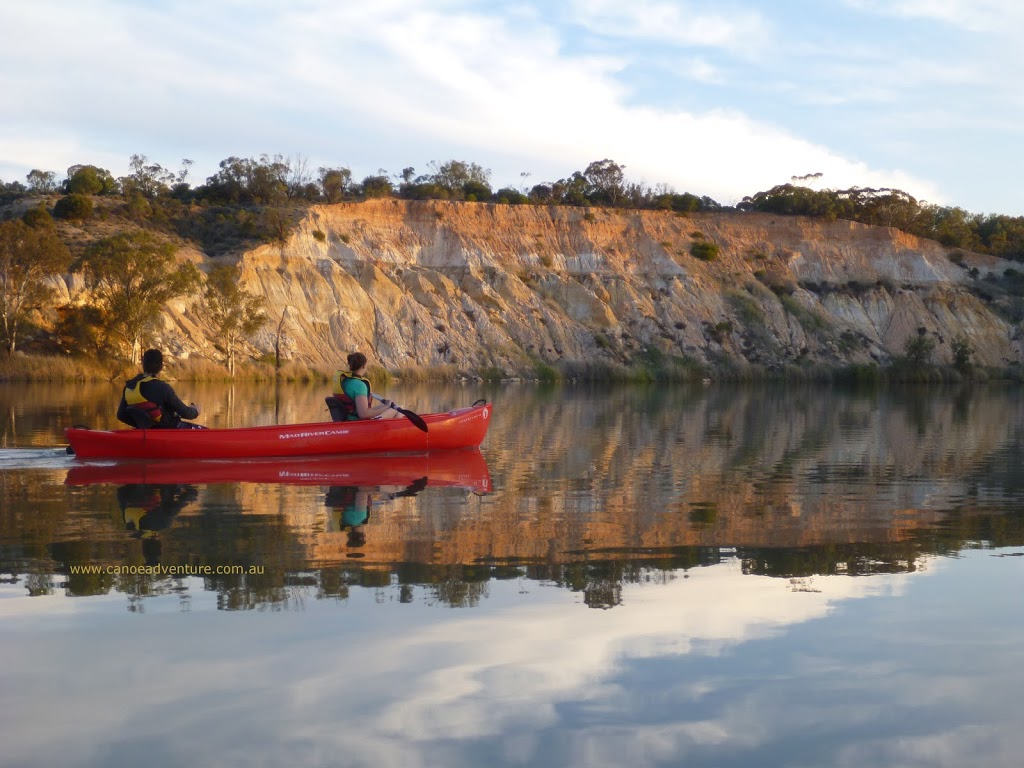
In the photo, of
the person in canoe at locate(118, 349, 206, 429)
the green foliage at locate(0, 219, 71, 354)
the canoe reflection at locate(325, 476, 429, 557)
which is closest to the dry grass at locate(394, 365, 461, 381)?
the green foliage at locate(0, 219, 71, 354)

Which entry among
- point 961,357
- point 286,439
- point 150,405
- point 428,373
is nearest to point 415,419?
point 286,439

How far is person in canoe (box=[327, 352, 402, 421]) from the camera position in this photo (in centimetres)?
1706

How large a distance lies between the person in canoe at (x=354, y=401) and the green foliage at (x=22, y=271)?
33.4 metres

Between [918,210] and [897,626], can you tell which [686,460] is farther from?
[918,210]

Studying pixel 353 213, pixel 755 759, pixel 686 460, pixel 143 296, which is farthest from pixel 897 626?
pixel 353 213

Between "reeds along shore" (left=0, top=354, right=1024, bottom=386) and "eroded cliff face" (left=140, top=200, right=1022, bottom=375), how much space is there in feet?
3.04

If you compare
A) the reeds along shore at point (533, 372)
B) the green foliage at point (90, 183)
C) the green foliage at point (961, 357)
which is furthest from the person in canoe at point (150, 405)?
the green foliage at point (961, 357)

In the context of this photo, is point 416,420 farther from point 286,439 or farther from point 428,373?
point 428,373

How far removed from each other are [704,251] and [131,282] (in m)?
38.8

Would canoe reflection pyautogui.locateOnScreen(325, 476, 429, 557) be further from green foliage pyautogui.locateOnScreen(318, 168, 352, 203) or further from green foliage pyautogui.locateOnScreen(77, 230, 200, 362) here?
green foliage pyautogui.locateOnScreen(318, 168, 352, 203)

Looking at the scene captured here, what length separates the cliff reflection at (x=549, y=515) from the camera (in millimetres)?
8648

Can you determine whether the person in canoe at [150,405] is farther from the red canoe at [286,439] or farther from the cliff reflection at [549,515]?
the cliff reflection at [549,515]

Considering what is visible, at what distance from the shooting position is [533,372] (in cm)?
5909

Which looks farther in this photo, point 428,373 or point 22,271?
point 428,373
